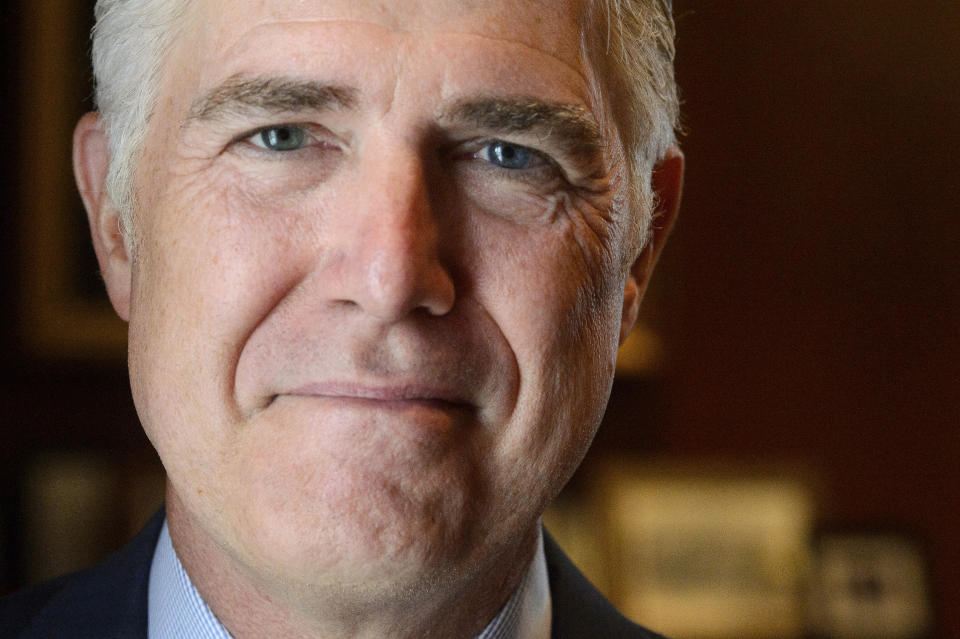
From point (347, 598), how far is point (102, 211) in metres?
0.61

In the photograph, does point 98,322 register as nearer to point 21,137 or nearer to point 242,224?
point 21,137

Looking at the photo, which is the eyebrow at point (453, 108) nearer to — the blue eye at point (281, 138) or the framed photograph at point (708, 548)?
the blue eye at point (281, 138)

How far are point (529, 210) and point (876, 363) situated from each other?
2425mm

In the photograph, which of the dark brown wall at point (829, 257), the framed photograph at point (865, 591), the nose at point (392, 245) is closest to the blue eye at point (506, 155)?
the nose at point (392, 245)

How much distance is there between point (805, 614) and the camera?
3230 millimetres

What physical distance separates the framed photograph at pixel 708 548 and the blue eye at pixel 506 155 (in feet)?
7.02

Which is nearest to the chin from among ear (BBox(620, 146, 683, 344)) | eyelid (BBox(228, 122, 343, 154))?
eyelid (BBox(228, 122, 343, 154))

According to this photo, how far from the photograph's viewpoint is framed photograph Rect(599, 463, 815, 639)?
10.5ft

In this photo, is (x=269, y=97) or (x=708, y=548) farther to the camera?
(x=708, y=548)

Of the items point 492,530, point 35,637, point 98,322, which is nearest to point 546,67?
point 492,530

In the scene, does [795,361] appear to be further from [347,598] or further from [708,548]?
[347,598]

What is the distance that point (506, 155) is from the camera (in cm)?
124

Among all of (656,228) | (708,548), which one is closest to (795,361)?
(708,548)

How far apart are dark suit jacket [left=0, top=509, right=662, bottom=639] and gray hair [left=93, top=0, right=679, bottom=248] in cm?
46
